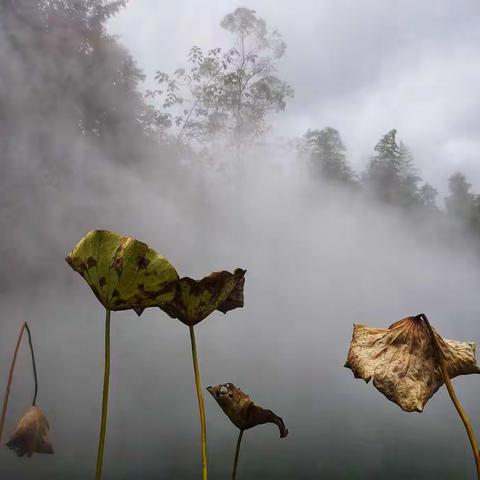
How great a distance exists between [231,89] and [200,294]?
7.71m

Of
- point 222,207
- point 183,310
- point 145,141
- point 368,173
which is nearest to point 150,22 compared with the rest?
point 145,141

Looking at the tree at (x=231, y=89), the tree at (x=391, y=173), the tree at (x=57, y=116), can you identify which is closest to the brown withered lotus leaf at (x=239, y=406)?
the tree at (x=57, y=116)

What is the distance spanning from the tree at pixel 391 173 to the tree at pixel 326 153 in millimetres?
748

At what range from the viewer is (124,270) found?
0.99 ft

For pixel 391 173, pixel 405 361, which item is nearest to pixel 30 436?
pixel 405 361

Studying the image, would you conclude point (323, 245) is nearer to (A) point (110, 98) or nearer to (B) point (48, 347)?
(A) point (110, 98)

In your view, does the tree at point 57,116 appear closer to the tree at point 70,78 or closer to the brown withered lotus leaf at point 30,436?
the tree at point 70,78

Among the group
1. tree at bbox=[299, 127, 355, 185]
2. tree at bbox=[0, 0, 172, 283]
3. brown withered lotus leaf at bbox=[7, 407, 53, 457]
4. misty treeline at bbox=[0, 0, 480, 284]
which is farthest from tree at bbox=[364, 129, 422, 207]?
brown withered lotus leaf at bbox=[7, 407, 53, 457]

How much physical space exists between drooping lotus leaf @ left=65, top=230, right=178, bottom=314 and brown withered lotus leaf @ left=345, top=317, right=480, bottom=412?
0.40 feet

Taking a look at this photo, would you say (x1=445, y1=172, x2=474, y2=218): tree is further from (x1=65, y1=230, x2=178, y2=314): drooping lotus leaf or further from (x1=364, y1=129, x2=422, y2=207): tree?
(x1=65, y1=230, x2=178, y2=314): drooping lotus leaf

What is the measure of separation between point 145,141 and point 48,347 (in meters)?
2.69

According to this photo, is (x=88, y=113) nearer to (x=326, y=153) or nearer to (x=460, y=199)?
(x=326, y=153)

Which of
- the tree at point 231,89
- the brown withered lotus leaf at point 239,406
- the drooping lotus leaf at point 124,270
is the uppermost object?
the tree at point 231,89

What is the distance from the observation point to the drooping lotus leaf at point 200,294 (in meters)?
0.34
